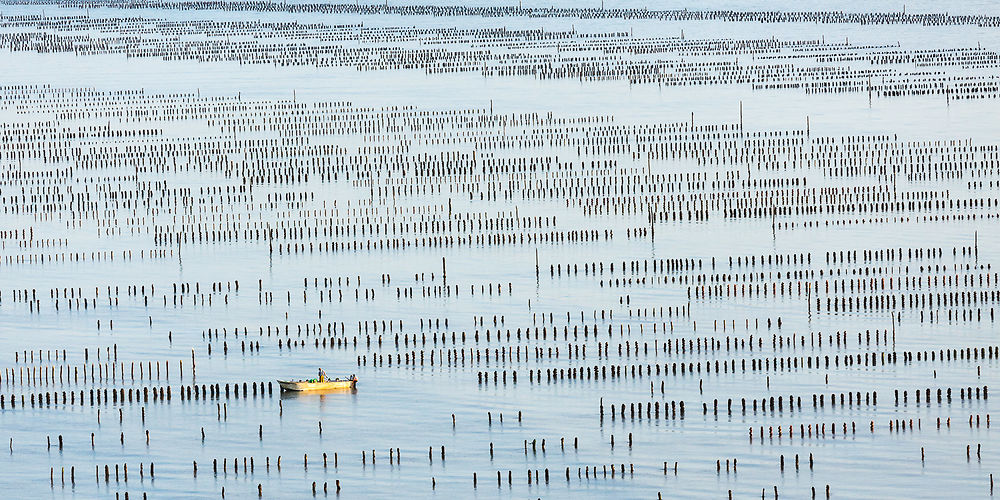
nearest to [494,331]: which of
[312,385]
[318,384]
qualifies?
[318,384]

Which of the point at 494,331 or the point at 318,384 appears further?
the point at 494,331

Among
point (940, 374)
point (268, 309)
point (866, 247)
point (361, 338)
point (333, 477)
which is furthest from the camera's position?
point (866, 247)

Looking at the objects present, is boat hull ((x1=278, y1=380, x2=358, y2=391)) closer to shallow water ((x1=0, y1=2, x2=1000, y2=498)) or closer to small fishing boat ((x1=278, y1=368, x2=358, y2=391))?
small fishing boat ((x1=278, y1=368, x2=358, y2=391))

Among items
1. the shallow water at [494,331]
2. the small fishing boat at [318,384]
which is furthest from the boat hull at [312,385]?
the shallow water at [494,331]

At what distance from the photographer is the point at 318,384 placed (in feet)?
197

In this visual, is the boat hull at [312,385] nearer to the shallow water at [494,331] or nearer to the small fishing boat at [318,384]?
the small fishing boat at [318,384]

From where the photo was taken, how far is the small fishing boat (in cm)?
5988

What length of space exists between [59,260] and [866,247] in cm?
2770

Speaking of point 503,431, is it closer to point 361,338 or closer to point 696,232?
point 361,338

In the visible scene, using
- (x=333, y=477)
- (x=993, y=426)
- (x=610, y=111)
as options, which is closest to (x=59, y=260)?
(x=333, y=477)

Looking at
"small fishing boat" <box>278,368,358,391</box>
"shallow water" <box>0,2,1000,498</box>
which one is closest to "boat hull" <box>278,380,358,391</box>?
"small fishing boat" <box>278,368,358,391</box>

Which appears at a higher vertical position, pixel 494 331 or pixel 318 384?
pixel 494 331

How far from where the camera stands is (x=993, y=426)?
183ft

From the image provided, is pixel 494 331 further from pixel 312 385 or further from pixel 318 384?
pixel 312 385
